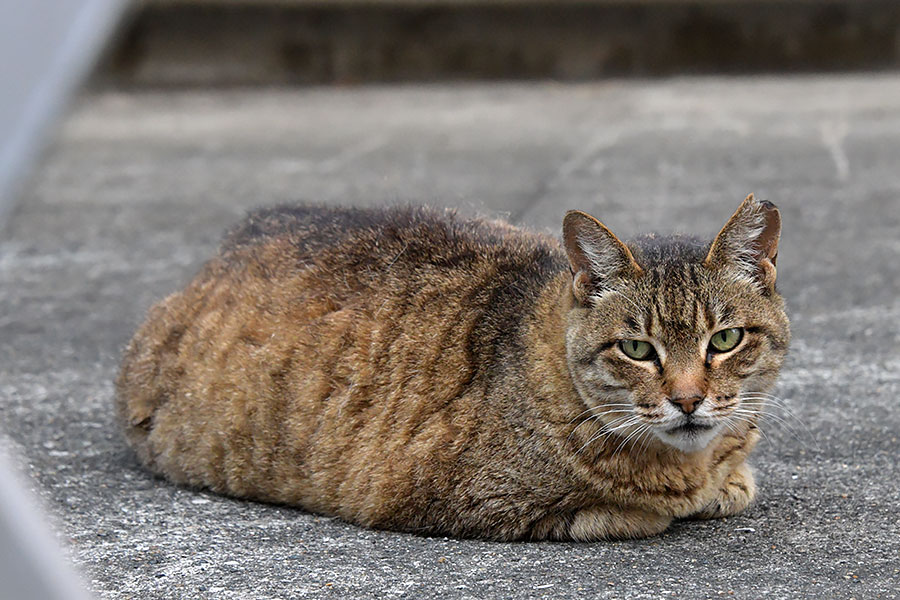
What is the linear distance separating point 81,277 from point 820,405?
14.1 feet

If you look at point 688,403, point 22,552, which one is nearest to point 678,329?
point 688,403

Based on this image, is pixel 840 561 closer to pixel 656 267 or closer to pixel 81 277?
pixel 656 267

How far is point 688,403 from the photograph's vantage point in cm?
304

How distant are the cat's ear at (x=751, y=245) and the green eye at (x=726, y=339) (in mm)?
173

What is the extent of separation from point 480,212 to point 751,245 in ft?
4.24

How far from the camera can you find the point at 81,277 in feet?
22.0

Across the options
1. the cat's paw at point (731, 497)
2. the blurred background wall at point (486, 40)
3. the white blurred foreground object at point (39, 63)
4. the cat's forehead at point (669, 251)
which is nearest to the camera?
the white blurred foreground object at point (39, 63)

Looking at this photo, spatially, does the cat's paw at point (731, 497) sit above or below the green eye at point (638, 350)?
below

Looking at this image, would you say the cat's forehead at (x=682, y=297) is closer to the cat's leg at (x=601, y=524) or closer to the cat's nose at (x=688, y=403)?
the cat's nose at (x=688, y=403)

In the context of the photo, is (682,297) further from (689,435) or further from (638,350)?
(689,435)

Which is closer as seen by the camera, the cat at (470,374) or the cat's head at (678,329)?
the cat's head at (678,329)

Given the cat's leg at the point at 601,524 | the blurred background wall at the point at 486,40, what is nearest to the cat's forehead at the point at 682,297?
the cat's leg at the point at 601,524

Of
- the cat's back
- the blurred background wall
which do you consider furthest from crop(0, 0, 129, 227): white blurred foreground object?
the blurred background wall

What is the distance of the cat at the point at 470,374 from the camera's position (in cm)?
321
